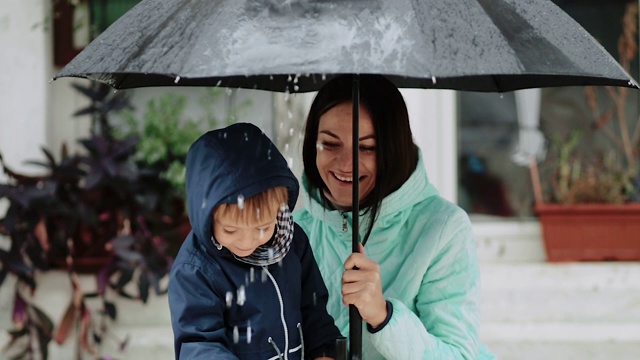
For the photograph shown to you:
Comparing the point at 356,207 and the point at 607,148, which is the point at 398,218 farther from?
the point at 607,148

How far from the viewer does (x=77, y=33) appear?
234 inches

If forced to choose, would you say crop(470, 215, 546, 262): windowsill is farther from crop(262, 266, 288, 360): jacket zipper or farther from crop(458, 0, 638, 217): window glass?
crop(262, 266, 288, 360): jacket zipper

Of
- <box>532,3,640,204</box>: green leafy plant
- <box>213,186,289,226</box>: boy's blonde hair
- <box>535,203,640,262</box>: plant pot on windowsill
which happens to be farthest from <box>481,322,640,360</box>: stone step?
<box>213,186,289,226</box>: boy's blonde hair

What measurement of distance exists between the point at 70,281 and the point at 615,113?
10.8ft

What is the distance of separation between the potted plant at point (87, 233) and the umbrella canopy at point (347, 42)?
9.71 ft

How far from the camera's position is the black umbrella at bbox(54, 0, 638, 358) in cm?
196

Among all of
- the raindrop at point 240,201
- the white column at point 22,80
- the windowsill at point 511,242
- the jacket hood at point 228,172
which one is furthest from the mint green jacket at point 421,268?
the windowsill at point 511,242

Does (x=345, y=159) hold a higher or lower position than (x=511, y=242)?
higher

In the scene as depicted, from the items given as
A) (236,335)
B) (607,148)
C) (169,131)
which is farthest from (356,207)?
(607,148)

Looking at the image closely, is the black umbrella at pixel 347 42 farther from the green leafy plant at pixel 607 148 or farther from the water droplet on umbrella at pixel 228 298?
the green leafy plant at pixel 607 148

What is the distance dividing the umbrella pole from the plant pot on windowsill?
3660 millimetres

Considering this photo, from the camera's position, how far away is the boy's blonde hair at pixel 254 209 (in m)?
2.34

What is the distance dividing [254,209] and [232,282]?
200mm

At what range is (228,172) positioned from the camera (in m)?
2.34
